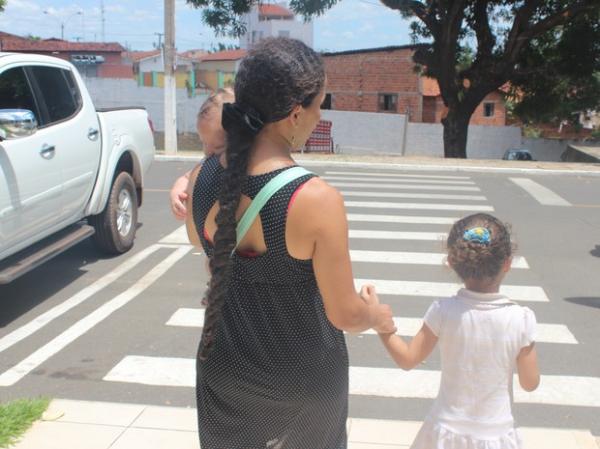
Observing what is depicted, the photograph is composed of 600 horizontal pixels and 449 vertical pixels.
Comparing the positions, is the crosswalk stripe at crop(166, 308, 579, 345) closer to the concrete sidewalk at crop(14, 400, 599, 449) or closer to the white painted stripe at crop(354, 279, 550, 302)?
the white painted stripe at crop(354, 279, 550, 302)

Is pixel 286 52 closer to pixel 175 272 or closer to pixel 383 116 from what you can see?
pixel 175 272

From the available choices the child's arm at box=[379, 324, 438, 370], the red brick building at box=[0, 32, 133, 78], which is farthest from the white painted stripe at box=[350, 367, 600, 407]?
the red brick building at box=[0, 32, 133, 78]

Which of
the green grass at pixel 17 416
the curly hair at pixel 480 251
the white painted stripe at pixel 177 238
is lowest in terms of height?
the white painted stripe at pixel 177 238

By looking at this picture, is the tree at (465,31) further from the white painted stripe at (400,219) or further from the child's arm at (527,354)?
the child's arm at (527,354)

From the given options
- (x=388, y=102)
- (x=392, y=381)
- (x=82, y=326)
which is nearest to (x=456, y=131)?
(x=388, y=102)

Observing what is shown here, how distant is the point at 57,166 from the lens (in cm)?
623

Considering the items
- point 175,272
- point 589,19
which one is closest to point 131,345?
point 175,272

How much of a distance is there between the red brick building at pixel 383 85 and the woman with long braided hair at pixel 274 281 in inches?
1609

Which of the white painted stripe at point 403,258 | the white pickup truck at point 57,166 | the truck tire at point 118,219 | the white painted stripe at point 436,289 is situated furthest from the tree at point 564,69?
the white pickup truck at point 57,166

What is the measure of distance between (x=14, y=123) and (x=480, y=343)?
12.7ft

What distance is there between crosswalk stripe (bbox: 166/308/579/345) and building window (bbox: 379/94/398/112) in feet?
126

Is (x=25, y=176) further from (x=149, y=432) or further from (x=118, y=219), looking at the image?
(x=149, y=432)

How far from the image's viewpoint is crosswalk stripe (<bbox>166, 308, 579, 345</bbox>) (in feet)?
18.7

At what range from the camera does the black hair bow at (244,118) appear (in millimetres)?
2045
